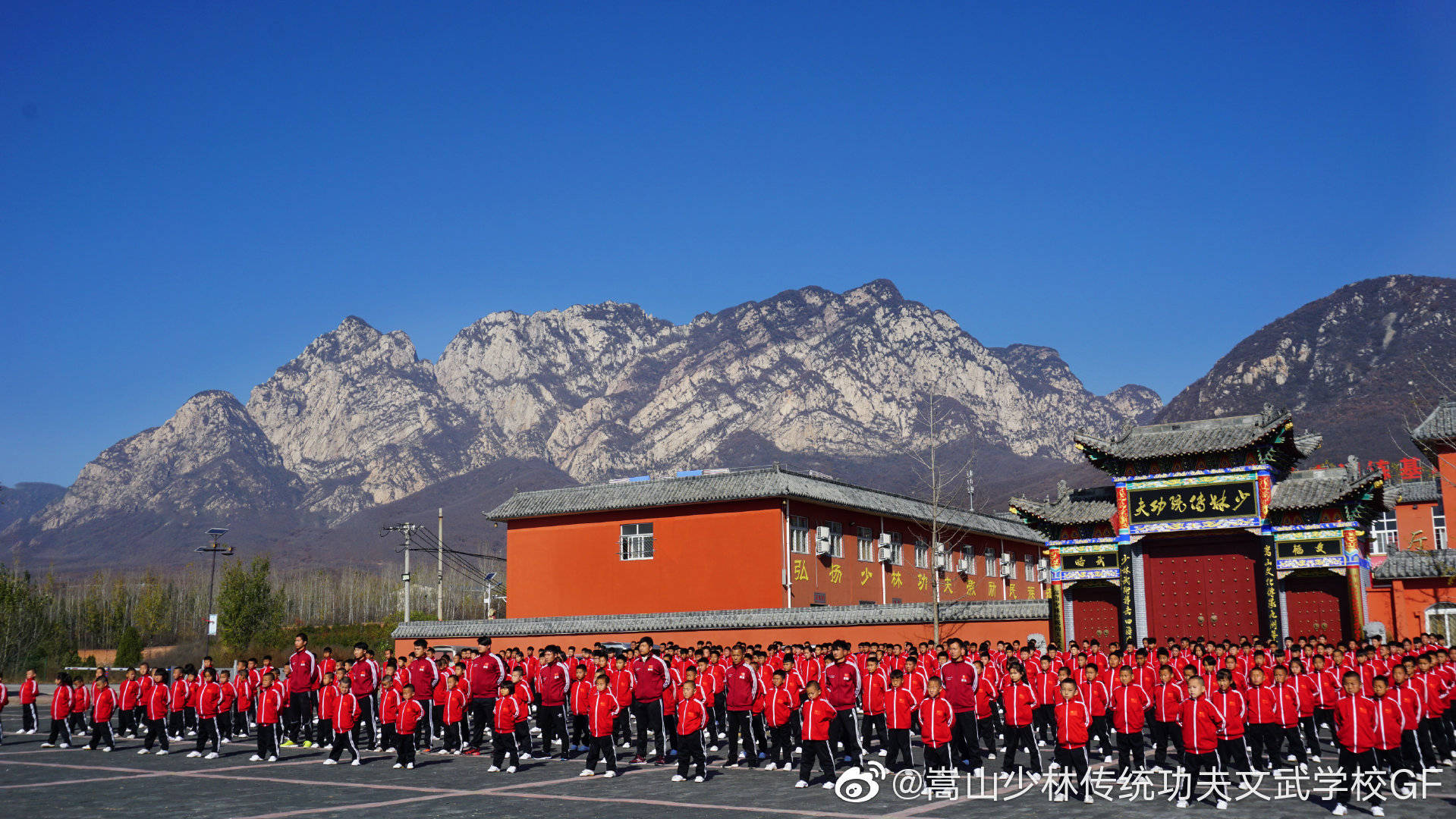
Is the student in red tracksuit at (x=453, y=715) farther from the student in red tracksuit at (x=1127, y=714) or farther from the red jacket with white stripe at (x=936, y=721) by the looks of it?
the student in red tracksuit at (x=1127, y=714)

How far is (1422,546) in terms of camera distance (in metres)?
44.1

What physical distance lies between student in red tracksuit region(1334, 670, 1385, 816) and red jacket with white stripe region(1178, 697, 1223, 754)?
1.22m

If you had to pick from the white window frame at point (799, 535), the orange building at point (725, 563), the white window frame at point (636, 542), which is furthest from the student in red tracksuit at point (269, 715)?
the white window frame at point (799, 535)

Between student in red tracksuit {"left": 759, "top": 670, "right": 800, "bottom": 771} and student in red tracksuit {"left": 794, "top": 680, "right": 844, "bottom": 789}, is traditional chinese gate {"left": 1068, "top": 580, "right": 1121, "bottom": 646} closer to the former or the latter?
student in red tracksuit {"left": 759, "top": 670, "right": 800, "bottom": 771}

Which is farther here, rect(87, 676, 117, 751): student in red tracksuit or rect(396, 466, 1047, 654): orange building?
rect(396, 466, 1047, 654): orange building

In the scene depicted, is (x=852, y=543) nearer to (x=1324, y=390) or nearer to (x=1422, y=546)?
(x=1422, y=546)

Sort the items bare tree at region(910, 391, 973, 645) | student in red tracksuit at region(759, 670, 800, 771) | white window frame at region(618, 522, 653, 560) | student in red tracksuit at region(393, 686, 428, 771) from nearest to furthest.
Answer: student in red tracksuit at region(759, 670, 800, 771) → student in red tracksuit at region(393, 686, 428, 771) → bare tree at region(910, 391, 973, 645) → white window frame at region(618, 522, 653, 560)

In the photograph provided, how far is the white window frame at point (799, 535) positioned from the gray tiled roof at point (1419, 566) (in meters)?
15.1

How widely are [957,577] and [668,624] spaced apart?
49.6ft

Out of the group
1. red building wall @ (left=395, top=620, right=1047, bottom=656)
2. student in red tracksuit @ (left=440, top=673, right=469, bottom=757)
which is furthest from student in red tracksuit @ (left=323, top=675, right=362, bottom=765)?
red building wall @ (left=395, top=620, right=1047, bottom=656)

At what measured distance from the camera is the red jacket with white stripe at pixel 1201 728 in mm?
12383

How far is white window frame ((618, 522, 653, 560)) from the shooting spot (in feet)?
114

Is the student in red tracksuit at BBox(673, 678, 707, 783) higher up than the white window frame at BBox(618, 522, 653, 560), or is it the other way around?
the white window frame at BBox(618, 522, 653, 560)

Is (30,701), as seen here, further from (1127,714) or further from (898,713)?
(1127,714)
